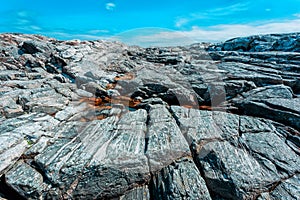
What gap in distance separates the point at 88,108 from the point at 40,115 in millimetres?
3493

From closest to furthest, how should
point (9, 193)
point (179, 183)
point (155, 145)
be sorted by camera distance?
point (9, 193), point (179, 183), point (155, 145)

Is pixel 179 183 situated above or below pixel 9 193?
above

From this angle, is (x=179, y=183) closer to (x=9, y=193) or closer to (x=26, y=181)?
(x=26, y=181)

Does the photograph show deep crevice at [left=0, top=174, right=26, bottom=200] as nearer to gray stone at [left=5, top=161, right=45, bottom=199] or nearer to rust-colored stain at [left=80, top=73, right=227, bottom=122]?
gray stone at [left=5, top=161, right=45, bottom=199]

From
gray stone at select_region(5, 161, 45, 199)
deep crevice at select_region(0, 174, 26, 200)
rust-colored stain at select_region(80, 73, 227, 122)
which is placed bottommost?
deep crevice at select_region(0, 174, 26, 200)

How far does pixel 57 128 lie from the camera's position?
34.6ft

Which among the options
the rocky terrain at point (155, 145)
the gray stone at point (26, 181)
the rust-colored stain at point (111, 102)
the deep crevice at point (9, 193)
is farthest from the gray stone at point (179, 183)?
the rust-colored stain at point (111, 102)

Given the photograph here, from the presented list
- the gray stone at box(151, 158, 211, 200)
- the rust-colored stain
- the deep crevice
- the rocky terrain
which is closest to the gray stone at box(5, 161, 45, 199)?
the rocky terrain

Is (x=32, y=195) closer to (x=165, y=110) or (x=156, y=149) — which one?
(x=156, y=149)

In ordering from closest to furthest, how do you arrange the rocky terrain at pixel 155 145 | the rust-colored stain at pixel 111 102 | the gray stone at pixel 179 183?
the gray stone at pixel 179 183 < the rocky terrain at pixel 155 145 < the rust-colored stain at pixel 111 102

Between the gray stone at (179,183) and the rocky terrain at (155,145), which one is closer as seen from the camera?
the gray stone at (179,183)

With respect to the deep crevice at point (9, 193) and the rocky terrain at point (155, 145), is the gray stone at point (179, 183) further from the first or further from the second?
the deep crevice at point (9, 193)

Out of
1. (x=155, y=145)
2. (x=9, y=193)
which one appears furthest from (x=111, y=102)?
(x=9, y=193)

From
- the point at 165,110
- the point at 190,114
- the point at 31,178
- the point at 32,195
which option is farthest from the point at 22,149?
the point at 190,114
